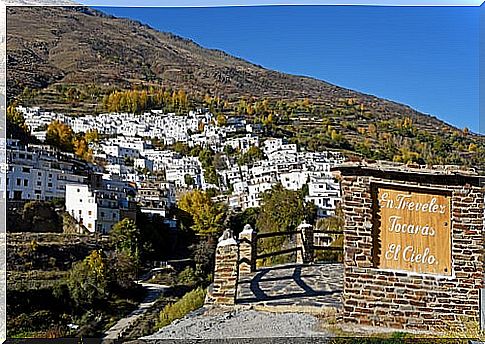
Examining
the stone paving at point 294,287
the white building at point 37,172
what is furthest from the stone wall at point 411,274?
the white building at point 37,172

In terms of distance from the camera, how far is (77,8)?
5.78 m

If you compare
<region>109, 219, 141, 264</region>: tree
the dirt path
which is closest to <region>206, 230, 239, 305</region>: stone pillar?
the dirt path

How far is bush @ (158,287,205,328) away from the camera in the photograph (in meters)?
5.36

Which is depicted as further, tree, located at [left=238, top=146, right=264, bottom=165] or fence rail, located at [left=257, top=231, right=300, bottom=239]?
tree, located at [left=238, top=146, right=264, bottom=165]

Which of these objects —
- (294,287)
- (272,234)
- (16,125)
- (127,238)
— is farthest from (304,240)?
(16,125)

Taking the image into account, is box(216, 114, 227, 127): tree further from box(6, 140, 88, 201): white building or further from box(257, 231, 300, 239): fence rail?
box(6, 140, 88, 201): white building

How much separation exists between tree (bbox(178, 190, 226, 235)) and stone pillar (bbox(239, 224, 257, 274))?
22 centimetres

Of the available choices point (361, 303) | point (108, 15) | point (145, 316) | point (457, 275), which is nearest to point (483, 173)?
point (457, 275)

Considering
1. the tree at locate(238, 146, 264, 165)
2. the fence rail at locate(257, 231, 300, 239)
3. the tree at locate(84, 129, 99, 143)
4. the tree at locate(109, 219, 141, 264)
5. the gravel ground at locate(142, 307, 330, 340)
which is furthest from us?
the tree at locate(238, 146, 264, 165)

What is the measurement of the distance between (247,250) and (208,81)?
1.65m

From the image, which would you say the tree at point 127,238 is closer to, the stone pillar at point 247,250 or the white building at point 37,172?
the white building at point 37,172

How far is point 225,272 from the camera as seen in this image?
17.5 ft

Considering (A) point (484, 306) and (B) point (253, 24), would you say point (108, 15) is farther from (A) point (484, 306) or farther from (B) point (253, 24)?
(A) point (484, 306)

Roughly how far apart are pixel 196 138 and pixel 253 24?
1.15 meters
